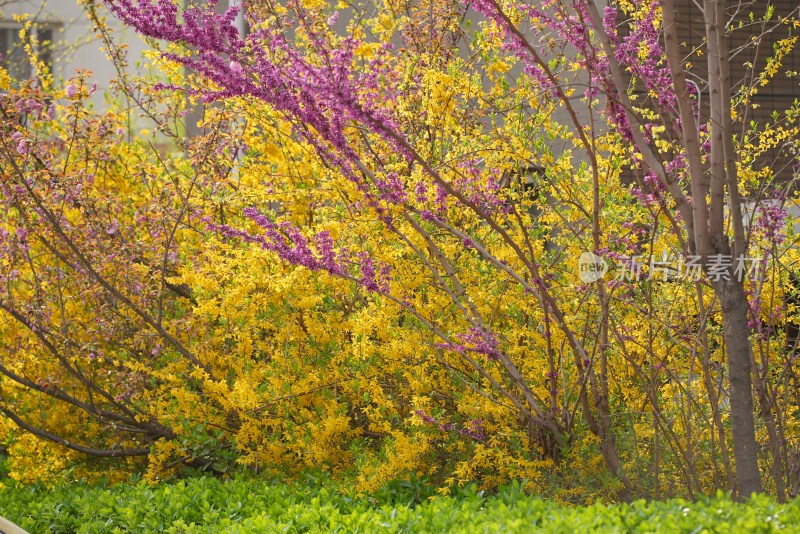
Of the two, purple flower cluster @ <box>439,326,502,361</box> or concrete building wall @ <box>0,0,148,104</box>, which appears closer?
purple flower cluster @ <box>439,326,502,361</box>

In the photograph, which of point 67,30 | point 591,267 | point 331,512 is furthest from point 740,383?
point 67,30

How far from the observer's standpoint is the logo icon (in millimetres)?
5226

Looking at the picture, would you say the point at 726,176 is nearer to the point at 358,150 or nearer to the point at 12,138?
the point at 358,150

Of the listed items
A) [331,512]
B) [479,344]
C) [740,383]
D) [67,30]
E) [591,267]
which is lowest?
[331,512]

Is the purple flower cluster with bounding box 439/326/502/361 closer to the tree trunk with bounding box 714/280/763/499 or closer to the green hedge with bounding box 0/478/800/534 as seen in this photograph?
the green hedge with bounding box 0/478/800/534

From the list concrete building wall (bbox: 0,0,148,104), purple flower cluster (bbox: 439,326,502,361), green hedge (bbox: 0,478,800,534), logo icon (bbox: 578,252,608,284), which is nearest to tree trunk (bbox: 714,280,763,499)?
green hedge (bbox: 0,478,800,534)

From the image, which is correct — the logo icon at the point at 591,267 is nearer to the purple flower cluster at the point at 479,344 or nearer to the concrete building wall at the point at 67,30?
the purple flower cluster at the point at 479,344

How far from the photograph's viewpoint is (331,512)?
4887 millimetres

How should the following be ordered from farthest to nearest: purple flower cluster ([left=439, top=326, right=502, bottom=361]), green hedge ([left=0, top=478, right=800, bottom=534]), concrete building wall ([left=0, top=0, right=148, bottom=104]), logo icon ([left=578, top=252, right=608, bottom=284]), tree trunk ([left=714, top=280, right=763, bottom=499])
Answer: concrete building wall ([left=0, top=0, right=148, bottom=104]), logo icon ([left=578, top=252, right=608, bottom=284]), purple flower cluster ([left=439, top=326, right=502, bottom=361]), tree trunk ([left=714, top=280, right=763, bottom=499]), green hedge ([left=0, top=478, right=800, bottom=534])

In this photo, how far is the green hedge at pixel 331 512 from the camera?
367cm

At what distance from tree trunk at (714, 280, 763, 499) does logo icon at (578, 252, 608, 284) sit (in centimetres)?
80

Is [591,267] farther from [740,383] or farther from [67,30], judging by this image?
[67,30]

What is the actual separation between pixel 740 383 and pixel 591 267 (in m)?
1.12

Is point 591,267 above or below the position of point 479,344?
above
